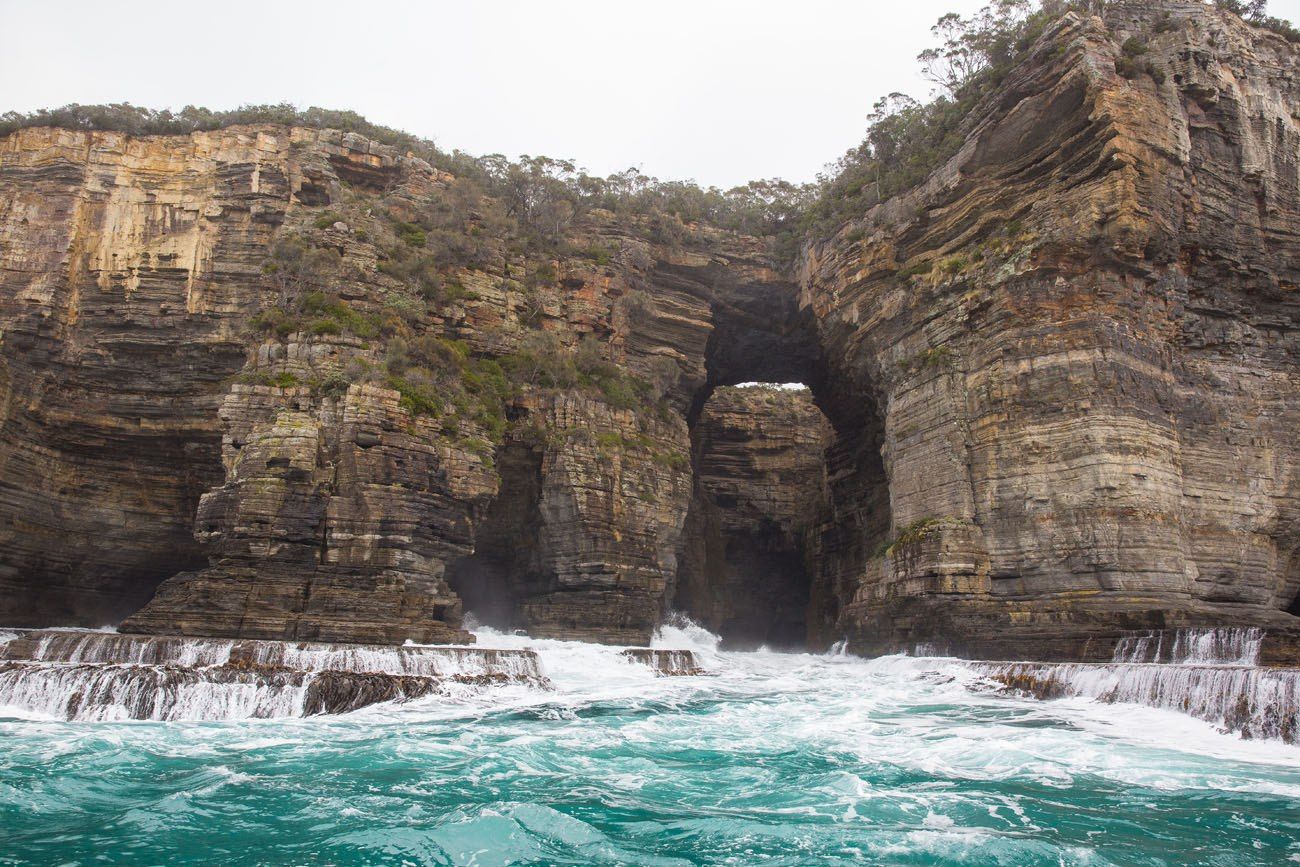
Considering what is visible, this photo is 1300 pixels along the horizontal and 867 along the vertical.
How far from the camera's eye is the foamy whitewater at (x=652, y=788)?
25.0 ft

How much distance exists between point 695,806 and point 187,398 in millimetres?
27117

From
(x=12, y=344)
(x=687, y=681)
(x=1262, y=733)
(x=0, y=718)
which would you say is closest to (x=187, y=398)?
(x=12, y=344)

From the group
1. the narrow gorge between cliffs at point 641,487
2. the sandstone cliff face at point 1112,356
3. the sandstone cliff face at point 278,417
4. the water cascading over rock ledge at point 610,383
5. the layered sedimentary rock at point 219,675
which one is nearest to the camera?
the narrow gorge between cliffs at point 641,487

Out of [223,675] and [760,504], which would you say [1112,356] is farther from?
[223,675]

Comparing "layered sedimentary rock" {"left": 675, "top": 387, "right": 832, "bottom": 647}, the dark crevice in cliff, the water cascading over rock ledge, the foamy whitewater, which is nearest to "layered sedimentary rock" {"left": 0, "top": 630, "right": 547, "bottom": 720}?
the foamy whitewater

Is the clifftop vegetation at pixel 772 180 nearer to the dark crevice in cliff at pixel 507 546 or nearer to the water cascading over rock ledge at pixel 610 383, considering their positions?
the water cascading over rock ledge at pixel 610 383

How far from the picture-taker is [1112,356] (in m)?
23.9

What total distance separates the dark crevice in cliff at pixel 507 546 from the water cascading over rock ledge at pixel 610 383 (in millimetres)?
132

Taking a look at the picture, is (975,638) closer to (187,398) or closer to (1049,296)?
(1049,296)

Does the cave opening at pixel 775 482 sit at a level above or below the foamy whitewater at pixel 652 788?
above

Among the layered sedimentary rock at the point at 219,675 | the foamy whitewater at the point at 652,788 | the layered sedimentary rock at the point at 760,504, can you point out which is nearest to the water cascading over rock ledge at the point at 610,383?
the layered sedimentary rock at the point at 219,675

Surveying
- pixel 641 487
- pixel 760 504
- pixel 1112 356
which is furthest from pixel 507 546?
pixel 1112 356

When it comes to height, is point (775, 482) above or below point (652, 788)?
above

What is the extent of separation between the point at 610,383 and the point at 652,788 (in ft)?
81.0
